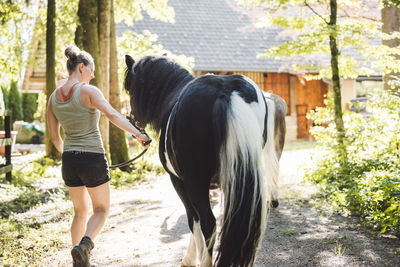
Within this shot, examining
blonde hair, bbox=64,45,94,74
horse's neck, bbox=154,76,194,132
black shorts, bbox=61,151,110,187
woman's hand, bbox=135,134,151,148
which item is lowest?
black shorts, bbox=61,151,110,187

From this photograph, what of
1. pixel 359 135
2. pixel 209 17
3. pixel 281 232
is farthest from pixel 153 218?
pixel 209 17

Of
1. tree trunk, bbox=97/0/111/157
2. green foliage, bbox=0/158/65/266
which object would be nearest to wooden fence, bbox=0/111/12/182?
green foliage, bbox=0/158/65/266

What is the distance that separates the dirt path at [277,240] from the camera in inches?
145

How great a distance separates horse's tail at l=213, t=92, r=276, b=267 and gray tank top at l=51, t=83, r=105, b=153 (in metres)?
1.13

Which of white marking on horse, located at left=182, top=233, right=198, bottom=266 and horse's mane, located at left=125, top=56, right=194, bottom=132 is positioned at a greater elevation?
horse's mane, located at left=125, top=56, right=194, bottom=132

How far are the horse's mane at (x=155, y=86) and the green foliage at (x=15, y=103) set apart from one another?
23608 millimetres

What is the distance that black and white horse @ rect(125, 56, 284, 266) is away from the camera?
2.61 meters

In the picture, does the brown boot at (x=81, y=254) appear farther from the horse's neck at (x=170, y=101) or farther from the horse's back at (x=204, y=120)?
the horse's neck at (x=170, y=101)

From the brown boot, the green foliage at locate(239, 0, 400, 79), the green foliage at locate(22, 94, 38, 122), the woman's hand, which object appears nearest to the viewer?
the brown boot

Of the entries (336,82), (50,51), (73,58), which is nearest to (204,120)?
(73,58)

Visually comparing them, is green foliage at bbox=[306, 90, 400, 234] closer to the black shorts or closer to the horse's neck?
the horse's neck

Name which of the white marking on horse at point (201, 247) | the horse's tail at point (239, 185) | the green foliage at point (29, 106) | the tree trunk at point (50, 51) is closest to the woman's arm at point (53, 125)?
the white marking on horse at point (201, 247)

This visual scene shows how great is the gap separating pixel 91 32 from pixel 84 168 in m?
5.44

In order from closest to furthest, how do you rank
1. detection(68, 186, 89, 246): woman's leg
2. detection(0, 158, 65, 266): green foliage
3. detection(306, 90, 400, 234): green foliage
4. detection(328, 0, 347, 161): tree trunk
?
detection(68, 186, 89, 246): woman's leg
detection(0, 158, 65, 266): green foliage
detection(306, 90, 400, 234): green foliage
detection(328, 0, 347, 161): tree trunk
